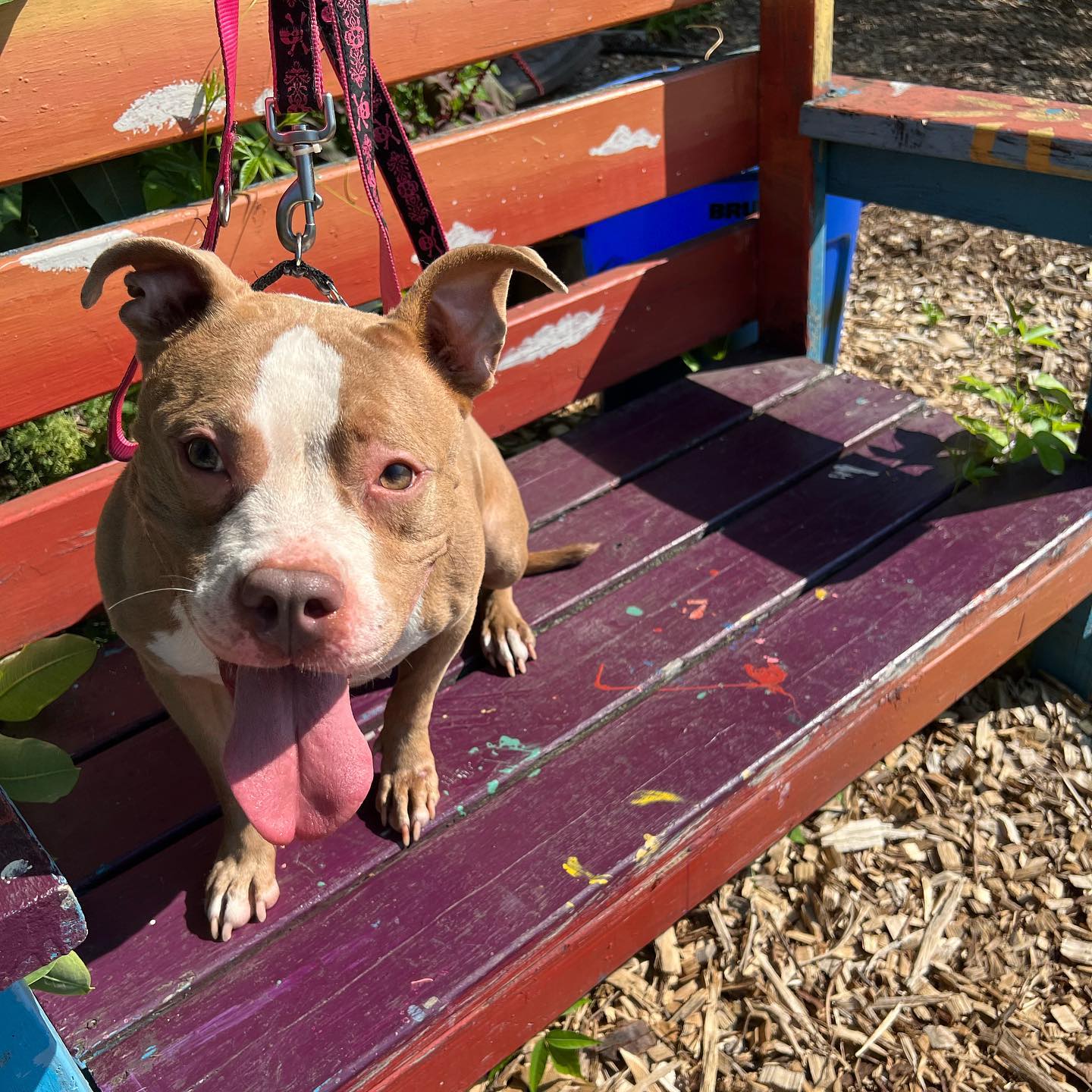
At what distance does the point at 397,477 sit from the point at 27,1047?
1038 mm

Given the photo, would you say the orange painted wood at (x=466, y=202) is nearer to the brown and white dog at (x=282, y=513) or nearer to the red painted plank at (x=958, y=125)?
the red painted plank at (x=958, y=125)

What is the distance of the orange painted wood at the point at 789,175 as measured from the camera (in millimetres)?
3656

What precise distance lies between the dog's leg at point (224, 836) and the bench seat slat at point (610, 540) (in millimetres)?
251

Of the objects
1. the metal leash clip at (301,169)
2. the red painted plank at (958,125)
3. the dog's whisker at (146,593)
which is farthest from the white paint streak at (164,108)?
the red painted plank at (958,125)

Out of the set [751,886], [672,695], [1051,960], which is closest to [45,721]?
[672,695]

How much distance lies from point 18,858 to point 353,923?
87cm

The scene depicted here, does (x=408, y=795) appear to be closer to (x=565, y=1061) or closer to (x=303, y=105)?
(x=565, y=1061)

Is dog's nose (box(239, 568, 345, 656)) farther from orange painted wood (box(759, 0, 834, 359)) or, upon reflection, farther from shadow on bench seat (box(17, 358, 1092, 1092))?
orange painted wood (box(759, 0, 834, 359))

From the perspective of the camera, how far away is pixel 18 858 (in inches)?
57.2

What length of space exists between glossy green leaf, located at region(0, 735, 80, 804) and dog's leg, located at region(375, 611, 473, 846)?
28.4 inches

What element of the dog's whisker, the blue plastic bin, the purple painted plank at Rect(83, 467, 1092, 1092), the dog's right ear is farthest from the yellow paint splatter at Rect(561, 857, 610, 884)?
the blue plastic bin

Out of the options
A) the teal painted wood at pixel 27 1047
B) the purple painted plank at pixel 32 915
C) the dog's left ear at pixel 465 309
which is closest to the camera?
the purple painted plank at pixel 32 915

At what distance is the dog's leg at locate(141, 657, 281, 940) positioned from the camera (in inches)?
84.7

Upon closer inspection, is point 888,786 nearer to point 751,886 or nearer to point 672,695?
point 751,886
